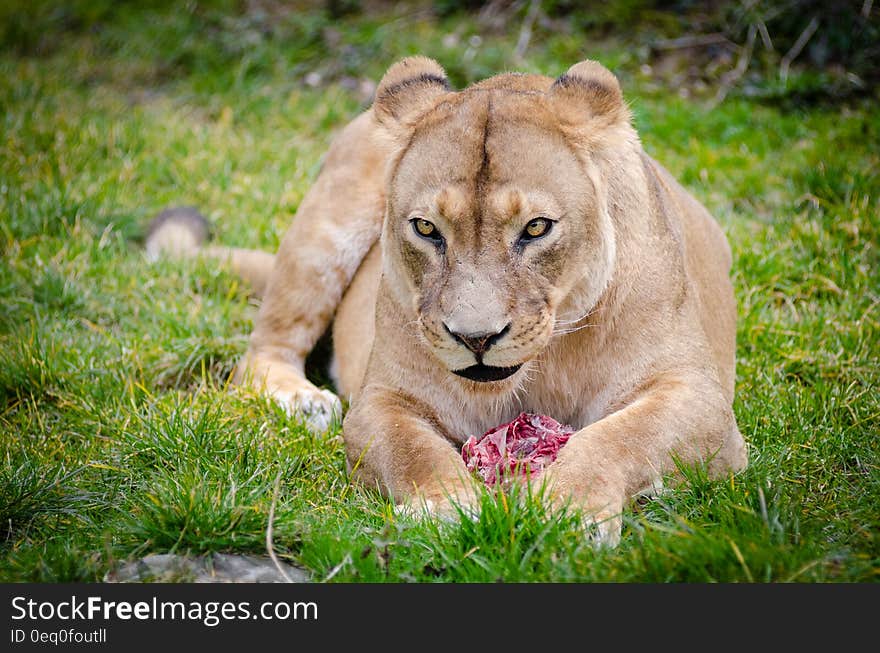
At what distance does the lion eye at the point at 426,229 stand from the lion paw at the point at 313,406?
1.31 metres

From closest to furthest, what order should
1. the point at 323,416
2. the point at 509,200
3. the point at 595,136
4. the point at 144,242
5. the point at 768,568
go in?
the point at 768,568 → the point at 509,200 → the point at 595,136 → the point at 323,416 → the point at 144,242

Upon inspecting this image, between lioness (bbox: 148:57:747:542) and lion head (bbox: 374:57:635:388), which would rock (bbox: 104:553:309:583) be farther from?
lion head (bbox: 374:57:635:388)

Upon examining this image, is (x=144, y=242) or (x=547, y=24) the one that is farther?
(x=547, y=24)

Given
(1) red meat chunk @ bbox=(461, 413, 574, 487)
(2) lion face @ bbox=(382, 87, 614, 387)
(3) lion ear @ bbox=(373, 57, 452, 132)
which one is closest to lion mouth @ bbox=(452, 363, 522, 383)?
(2) lion face @ bbox=(382, 87, 614, 387)

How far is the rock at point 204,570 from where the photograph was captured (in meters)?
3.01

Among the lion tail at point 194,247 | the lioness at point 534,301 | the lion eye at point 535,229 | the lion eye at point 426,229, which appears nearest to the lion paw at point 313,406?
the lioness at point 534,301

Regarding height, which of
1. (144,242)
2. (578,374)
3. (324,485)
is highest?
(578,374)

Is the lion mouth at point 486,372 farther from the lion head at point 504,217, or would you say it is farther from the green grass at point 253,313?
the green grass at point 253,313

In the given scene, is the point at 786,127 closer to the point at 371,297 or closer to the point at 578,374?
the point at 371,297

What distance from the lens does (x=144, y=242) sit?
657 centimetres

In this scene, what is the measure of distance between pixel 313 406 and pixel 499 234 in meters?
1.72

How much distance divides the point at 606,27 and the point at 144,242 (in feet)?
14.2

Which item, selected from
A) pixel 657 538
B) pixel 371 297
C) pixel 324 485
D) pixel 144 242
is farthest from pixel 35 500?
pixel 144 242

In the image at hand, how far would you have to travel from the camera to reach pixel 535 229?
3.43 meters
